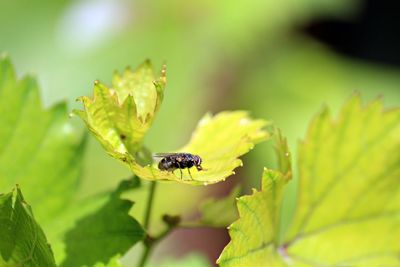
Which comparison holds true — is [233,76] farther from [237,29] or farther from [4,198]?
[4,198]

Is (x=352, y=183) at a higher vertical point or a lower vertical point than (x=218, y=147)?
lower

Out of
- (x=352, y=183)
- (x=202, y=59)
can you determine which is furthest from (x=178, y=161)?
(x=202, y=59)

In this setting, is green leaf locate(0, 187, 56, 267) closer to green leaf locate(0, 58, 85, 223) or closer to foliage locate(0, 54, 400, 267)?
foliage locate(0, 54, 400, 267)

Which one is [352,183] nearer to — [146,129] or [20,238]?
[146,129]

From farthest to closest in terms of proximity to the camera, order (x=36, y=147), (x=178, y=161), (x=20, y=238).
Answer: (x=36, y=147)
(x=178, y=161)
(x=20, y=238)

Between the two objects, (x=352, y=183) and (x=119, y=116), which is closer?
(x=119, y=116)

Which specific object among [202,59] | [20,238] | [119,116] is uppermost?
[119,116]

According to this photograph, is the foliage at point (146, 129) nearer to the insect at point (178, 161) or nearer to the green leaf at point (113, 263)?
the insect at point (178, 161)

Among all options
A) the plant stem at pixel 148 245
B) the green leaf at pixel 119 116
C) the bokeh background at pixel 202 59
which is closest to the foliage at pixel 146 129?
Answer: the green leaf at pixel 119 116
